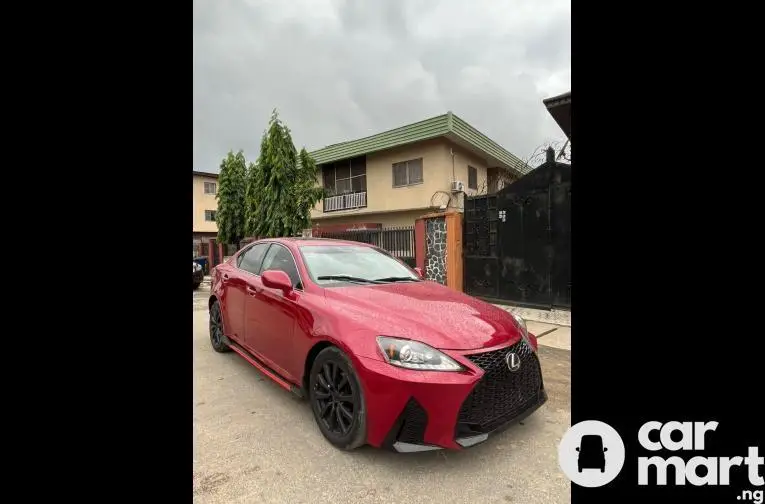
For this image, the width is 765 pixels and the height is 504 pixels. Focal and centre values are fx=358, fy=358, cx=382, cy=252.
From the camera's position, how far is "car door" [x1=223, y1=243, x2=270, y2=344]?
12.1 feet

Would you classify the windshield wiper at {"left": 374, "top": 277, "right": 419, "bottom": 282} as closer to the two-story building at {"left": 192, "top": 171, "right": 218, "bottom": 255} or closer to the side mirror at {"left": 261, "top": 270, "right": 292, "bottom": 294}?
the side mirror at {"left": 261, "top": 270, "right": 292, "bottom": 294}

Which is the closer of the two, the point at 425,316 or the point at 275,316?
the point at 425,316

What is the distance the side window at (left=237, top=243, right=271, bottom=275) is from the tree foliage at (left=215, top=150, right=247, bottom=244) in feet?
40.3

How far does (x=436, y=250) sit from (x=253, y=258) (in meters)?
4.66

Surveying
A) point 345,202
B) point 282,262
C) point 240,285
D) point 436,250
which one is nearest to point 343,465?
point 282,262

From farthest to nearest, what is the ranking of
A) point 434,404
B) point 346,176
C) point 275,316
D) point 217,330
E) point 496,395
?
point 346,176
point 217,330
point 275,316
point 496,395
point 434,404

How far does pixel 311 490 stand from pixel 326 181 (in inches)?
650

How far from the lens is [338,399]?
2252 mm

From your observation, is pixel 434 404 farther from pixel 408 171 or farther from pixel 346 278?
pixel 408 171
